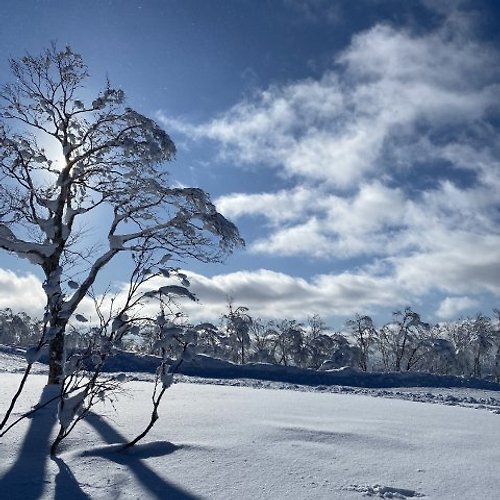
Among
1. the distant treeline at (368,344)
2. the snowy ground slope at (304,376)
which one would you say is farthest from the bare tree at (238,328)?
the snowy ground slope at (304,376)

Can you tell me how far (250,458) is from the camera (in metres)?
4.03

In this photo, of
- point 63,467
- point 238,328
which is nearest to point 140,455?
point 63,467

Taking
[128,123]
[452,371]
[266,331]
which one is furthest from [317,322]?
[128,123]

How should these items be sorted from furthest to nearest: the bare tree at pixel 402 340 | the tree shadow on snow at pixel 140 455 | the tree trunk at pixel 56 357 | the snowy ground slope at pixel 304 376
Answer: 1. the bare tree at pixel 402 340
2. the snowy ground slope at pixel 304 376
3. the tree trunk at pixel 56 357
4. the tree shadow on snow at pixel 140 455

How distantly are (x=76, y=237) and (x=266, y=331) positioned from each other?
41814 mm

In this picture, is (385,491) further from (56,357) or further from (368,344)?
(368,344)

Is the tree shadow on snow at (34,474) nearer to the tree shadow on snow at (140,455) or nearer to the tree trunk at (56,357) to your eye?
the tree shadow on snow at (140,455)

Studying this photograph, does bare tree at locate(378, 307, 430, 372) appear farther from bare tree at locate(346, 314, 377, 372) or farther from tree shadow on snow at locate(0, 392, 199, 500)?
tree shadow on snow at locate(0, 392, 199, 500)

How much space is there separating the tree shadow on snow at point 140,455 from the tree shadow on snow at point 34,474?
1.31 ft

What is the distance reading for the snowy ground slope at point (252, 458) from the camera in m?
3.39

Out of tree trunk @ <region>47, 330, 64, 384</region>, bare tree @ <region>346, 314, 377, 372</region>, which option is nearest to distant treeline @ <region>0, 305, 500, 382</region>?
bare tree @ <region>346, 314, 377, 372</region>

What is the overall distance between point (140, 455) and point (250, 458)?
0.94m

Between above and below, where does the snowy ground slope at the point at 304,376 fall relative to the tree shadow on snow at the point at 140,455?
above

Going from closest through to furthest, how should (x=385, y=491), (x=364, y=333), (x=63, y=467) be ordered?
1. (x=385, y=491)
2. (x=63, y=467)
3. (x=364, y=333)
